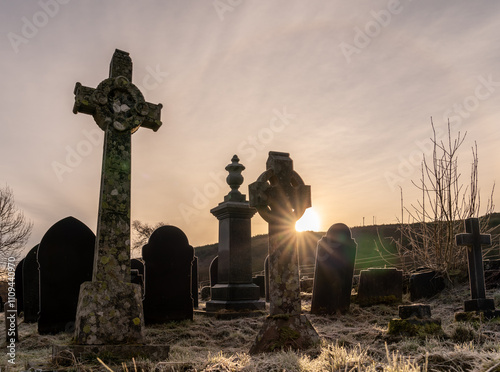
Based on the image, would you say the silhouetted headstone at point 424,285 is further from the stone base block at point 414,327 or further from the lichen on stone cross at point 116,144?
the lichen on stone cross at point 116,144

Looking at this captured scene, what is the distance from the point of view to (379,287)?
29.0ft

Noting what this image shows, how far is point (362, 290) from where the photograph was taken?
8711 millimetres

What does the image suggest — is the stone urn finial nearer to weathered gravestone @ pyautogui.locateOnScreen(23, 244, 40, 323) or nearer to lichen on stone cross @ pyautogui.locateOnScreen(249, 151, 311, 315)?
lichen on stone cross @ pyautogui.locateOnScreen(249, 151, 311, 315)

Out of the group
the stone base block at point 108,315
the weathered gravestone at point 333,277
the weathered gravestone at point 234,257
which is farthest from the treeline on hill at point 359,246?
the stone base block at point 108,315

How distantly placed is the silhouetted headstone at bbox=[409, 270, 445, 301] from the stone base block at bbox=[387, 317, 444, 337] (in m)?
4.60

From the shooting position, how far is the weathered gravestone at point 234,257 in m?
8.74

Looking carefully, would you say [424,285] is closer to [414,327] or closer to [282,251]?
[414,327]

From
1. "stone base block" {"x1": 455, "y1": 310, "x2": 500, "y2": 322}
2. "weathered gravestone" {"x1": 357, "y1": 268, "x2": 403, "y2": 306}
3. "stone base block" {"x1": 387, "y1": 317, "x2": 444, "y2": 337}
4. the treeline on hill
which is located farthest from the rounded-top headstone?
the treeline on hill

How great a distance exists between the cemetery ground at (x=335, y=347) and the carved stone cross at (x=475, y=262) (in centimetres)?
43

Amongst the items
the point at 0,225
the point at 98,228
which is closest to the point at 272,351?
the point at 98,228

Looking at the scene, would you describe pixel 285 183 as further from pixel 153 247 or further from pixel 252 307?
pixel 252 307

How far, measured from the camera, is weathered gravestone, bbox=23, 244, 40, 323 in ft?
Result: 29.0

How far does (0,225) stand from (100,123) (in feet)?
60.6

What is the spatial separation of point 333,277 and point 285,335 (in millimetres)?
3219
